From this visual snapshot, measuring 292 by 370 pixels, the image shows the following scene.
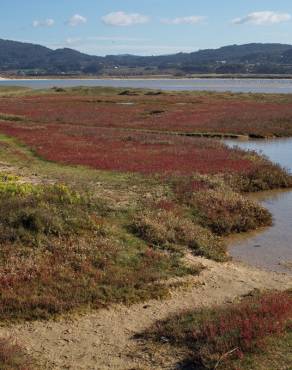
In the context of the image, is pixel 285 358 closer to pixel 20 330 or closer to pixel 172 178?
pixel 20 330

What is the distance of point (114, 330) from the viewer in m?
12.0

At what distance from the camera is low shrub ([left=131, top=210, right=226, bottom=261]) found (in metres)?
17.3

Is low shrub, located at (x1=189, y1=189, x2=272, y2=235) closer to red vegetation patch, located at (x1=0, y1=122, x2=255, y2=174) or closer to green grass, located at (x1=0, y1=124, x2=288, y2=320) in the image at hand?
green grass, located at (x1=0, y1=124, x2=288, y2=320)

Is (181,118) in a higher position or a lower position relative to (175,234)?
higher

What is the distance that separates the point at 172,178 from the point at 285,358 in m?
17.2

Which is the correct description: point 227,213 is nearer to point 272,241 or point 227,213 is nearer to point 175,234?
point 272,241

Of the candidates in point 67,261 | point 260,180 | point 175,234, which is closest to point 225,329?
point 67,261

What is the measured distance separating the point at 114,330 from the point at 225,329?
258cm

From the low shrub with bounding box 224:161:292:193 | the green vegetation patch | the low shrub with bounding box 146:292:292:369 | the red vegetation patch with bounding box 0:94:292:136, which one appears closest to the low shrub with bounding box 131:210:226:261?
the green vegetation patch

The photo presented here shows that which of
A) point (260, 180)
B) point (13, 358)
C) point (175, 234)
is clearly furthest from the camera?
point (260, 180)

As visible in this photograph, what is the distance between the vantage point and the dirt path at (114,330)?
10.6m

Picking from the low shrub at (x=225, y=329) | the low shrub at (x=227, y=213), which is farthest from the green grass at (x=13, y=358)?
the low shrub at (x=227, y=213)

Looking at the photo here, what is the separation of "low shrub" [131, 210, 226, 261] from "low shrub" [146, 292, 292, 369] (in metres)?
4.85

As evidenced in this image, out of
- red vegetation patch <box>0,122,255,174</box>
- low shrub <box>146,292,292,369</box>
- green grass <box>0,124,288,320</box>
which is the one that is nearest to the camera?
low shrub <box>146,292,292,369</box>
